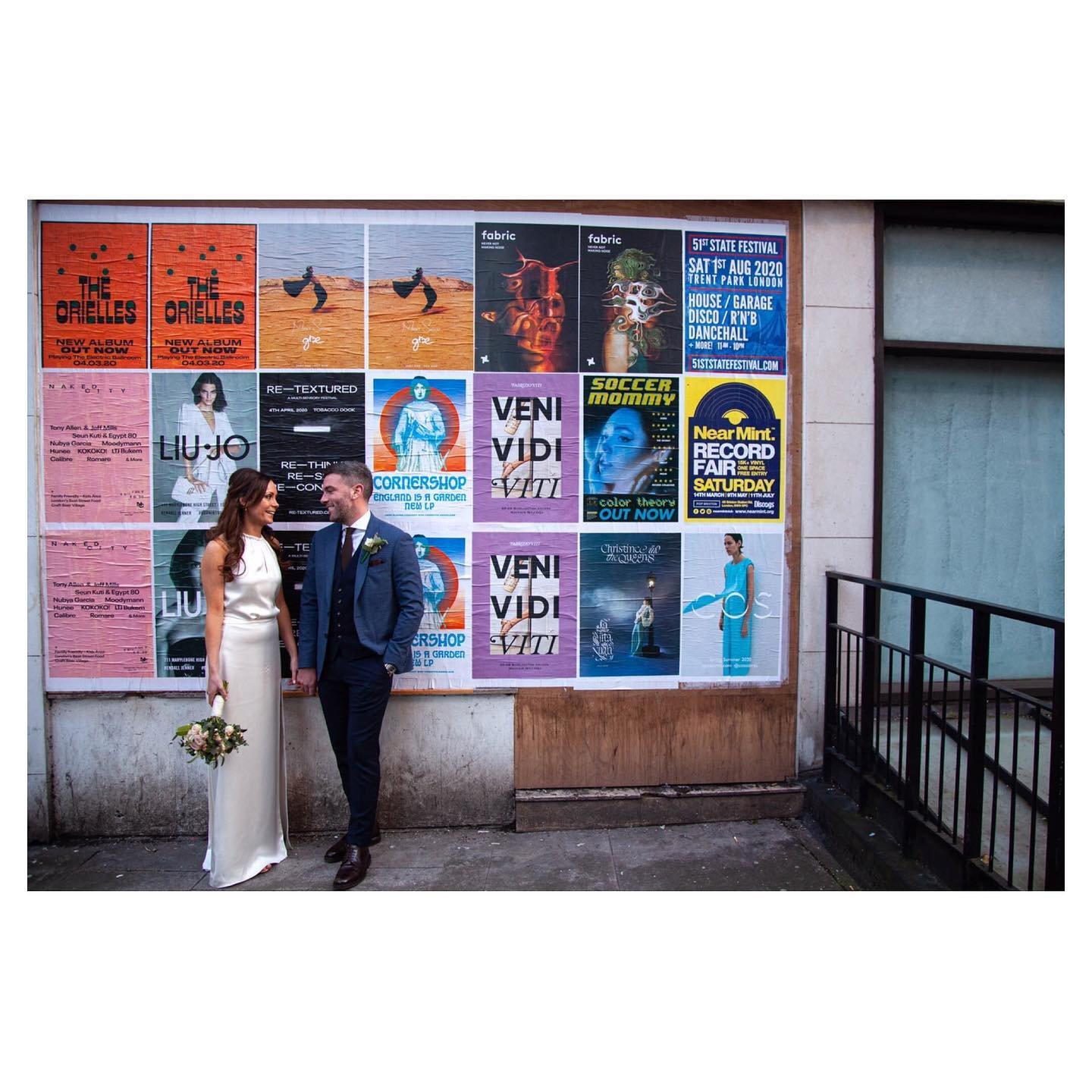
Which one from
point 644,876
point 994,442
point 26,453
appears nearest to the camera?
A: point 644,876

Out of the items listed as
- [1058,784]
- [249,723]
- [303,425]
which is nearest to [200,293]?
[303,425]

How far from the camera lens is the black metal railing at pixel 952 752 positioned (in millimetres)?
2924

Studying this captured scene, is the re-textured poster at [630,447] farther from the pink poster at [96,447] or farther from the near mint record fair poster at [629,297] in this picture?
the pink poster at [96,447]

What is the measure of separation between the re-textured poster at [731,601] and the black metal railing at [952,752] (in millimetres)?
400

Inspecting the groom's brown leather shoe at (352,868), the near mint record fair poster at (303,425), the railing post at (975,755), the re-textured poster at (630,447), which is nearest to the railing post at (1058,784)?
the railing post at (975,755)

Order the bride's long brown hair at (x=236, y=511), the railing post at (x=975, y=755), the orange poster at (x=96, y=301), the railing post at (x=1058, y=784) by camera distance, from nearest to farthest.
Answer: the railing post at (x=1058, y=784), the railing post at (x=975, y=755), the bride's long brown hair at (x=236, y=511), the orange poster at (x=96, y=301)

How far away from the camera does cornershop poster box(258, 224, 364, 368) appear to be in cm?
420

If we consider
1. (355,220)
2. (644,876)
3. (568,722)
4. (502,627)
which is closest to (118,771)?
(502,627)

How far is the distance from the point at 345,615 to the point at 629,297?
8.71 feet

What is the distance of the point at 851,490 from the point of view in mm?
4414

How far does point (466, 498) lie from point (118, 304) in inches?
98.4

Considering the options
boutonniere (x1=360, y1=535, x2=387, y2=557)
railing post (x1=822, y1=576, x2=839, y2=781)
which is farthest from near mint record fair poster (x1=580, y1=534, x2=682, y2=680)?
boutonniere (x1=360, y1=535, x2=387, y2=557)

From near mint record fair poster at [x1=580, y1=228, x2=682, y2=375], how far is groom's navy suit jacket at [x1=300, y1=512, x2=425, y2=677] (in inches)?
66.3

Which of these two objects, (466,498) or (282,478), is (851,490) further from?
(282,478)
